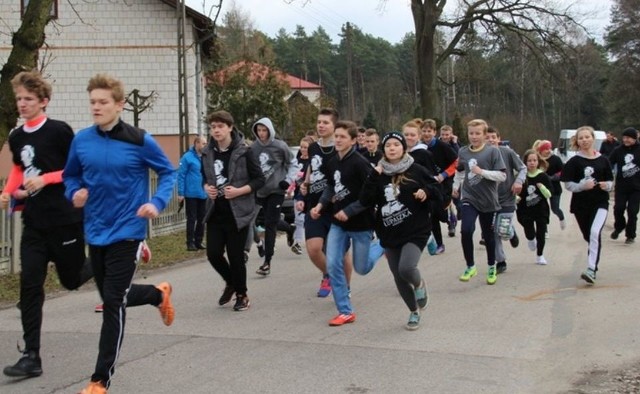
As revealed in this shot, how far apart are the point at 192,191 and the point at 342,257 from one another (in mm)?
6462

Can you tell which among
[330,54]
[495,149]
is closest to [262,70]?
[495,149]

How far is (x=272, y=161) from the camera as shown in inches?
395

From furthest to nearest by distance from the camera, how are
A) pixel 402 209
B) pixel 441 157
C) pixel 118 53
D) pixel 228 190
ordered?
pixel 118 53 → pixel 441 157 → pixel 228 190 → pixel 402 209

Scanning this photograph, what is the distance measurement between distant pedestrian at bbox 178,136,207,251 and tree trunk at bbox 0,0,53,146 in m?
3.21

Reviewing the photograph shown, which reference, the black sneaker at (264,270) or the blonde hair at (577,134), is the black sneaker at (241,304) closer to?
the black sneaker at (264,270)

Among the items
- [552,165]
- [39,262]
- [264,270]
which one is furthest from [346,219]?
[552,165]

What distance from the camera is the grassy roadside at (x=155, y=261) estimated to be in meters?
8.92

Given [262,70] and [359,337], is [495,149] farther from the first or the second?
[262,70]

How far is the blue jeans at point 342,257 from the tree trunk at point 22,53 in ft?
18.2

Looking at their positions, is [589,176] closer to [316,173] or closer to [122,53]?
[316,173]

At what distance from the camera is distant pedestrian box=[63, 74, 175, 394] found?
15.9 ft

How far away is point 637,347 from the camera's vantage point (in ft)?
20.6

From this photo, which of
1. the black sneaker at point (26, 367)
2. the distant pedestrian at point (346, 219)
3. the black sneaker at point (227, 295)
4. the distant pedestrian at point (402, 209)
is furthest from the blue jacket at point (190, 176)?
the black sneaker at point (26, 367)

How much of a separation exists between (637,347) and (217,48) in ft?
94.7
